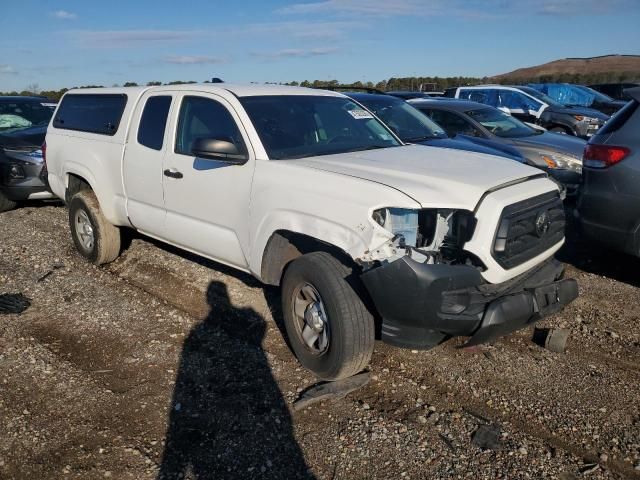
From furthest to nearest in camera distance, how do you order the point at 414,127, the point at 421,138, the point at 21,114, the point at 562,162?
the point at 21,114, the point at 562,162, the point at 414,127, the point at 421,138

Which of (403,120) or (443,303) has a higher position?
(403,120)

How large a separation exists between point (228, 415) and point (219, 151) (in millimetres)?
1796

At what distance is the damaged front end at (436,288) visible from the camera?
3053 mm

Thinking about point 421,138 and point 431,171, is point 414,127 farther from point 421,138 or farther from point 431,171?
point 431,171

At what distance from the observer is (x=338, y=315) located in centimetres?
338

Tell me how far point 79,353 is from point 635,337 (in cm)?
427

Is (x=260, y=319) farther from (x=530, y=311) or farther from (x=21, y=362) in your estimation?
(x=530, y=311)

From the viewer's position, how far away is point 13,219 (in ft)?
28.4

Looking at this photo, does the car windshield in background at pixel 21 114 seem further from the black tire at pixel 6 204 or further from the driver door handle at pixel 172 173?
the driver door handle at pixel 172 173

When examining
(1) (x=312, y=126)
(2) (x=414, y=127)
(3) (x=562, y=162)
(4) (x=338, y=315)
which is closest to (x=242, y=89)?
(1) (x=312, y=126)

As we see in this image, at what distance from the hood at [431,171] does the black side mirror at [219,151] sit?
437mm

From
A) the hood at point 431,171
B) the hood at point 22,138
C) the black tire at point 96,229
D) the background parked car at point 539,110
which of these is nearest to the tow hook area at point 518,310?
the hood at point 431,171

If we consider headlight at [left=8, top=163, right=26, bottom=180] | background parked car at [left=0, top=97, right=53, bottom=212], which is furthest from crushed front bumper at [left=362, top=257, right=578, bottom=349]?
headlight at [left=8, top=163, right=26, bottom=180]

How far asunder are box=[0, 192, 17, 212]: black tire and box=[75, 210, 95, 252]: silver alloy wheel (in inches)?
132
